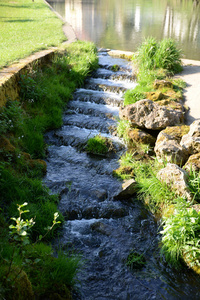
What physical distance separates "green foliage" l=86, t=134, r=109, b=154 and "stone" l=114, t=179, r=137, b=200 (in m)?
1.75

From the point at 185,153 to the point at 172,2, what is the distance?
120 ft

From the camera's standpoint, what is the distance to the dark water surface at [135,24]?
1866 centimetres

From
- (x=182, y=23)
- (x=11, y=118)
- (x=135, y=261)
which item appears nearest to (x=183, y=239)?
(x=135, y=261)

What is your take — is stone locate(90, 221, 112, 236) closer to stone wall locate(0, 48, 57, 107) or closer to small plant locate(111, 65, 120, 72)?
stone wall locate(0, 48, 57, 107)

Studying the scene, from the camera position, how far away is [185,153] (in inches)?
249

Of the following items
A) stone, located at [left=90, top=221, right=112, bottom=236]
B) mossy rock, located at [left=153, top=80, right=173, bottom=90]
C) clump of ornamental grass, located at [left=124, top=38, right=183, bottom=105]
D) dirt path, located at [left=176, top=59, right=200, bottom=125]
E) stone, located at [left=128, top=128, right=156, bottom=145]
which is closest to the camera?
stone, located at [left=90, top=221, right=112, bottom=236]

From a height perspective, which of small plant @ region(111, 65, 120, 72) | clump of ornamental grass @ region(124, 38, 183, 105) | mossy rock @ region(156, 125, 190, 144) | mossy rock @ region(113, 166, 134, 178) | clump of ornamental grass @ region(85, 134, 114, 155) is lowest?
mossy rock @ region(113, 166, 134, 178)

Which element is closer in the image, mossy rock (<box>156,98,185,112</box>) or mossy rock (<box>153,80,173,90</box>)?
mossy rock (<box>156,98,185,112</box>)

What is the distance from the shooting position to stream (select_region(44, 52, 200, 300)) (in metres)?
4.21

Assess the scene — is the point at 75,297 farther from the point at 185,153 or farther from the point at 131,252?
the point at 185,153

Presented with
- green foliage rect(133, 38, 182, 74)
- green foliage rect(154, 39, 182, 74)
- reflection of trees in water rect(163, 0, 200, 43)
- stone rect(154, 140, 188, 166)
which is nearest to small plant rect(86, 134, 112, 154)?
stone rect(154, 140, 188, 166)

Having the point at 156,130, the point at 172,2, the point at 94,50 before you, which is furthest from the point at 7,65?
the point at 172,2

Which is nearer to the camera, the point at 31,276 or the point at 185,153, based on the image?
the point at 31,276

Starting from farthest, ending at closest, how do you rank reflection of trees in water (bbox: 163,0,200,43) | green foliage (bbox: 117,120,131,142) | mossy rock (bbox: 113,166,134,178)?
1. reflection of trees in water (bbox: 163,0,200,43)
2. green foliage (bbox: 117,120,131,142)
3. mossy rock (bbox: 113,166,134,178)
